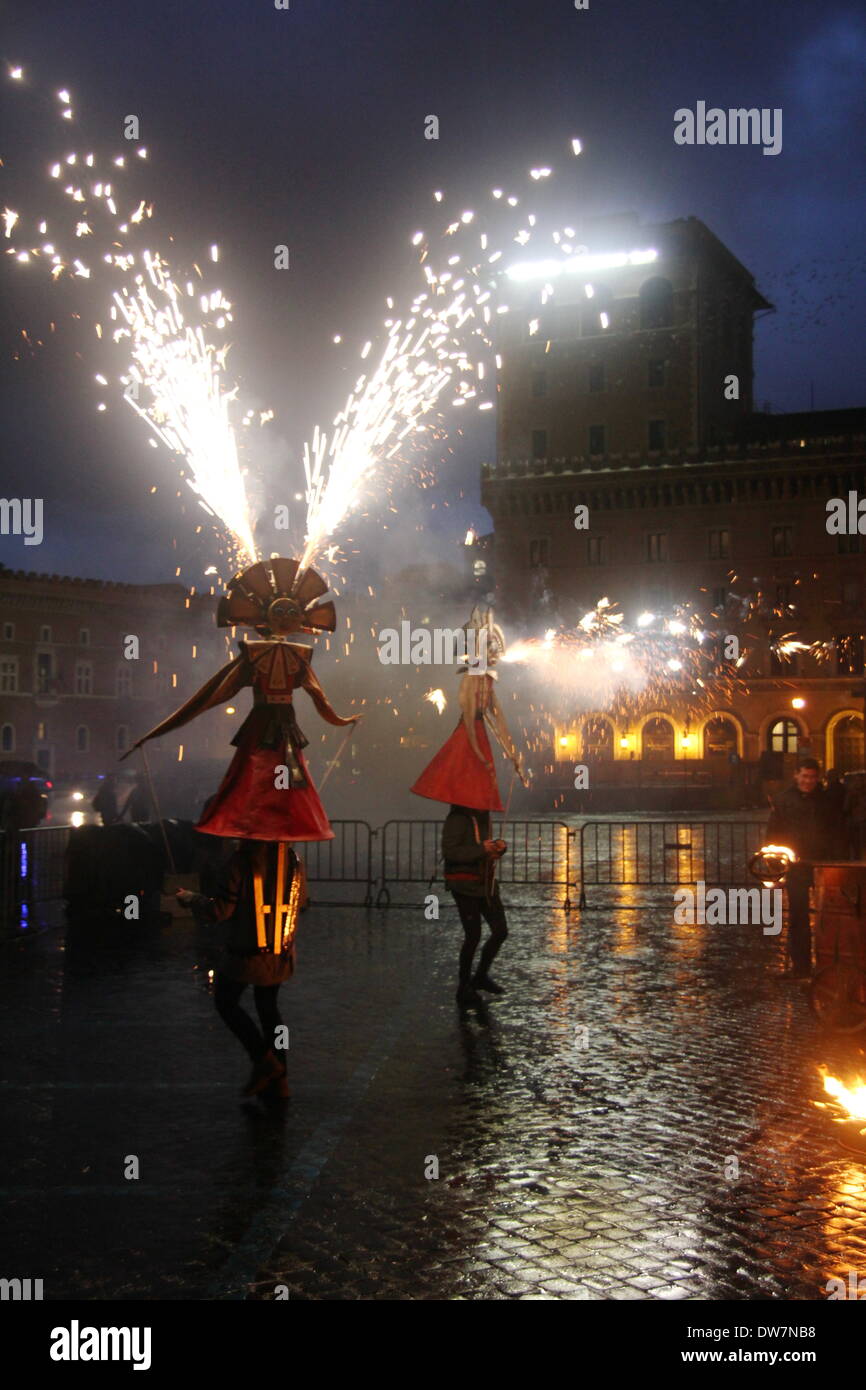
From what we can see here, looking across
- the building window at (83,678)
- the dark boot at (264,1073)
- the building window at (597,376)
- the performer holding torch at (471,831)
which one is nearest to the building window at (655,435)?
the building window at (597,376)

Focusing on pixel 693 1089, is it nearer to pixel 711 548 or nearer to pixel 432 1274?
pixel 432 1274

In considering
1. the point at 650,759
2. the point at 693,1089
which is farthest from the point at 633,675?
the point at 693,1089

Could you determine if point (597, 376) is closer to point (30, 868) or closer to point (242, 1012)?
point (30, 868)

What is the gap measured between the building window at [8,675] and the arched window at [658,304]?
35.7 m

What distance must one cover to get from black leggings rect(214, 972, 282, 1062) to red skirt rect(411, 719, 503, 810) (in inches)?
103

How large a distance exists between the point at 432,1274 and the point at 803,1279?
4.24 ft

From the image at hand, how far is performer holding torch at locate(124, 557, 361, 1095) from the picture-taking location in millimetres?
6645

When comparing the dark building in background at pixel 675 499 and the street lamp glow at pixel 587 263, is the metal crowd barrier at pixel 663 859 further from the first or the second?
the street lamp glow at pixel 587 263

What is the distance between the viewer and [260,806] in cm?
680

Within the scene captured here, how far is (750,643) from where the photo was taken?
5459cm

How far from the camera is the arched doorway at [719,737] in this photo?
177 feet

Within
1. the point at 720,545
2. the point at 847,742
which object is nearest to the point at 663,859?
the point at 847,742

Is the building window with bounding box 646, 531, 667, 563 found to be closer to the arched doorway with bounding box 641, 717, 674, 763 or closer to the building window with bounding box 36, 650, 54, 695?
the arched doorway with bounding box 641, 717, 674, 763

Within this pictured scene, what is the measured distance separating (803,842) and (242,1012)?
5184 millimetres
